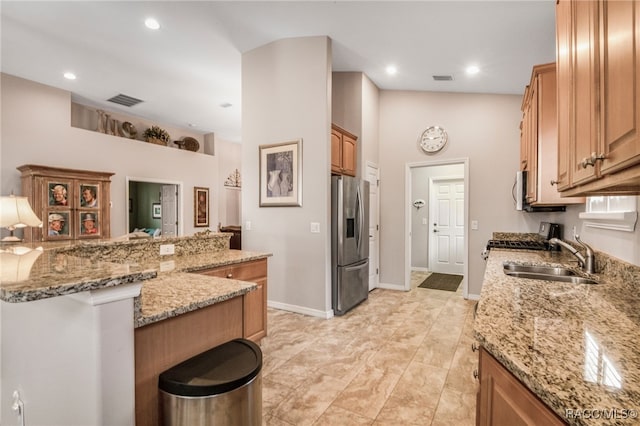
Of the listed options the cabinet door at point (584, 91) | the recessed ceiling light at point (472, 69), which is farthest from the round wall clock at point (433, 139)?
the cabinet door at point (584, 91)

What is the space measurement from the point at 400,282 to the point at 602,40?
171 inches

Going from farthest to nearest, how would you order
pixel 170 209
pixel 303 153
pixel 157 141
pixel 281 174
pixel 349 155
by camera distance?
1. pixel 170 209
2. pixel 157 141
3. pixel 349 155
4. pixel 281 174
5. pixel 303 153

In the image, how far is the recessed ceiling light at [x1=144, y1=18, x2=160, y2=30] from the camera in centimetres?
330

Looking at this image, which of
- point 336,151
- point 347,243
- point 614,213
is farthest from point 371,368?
point 336,151

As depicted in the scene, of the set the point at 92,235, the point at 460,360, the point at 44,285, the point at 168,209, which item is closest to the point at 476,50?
the point at 460,360

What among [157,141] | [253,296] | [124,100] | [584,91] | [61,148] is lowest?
[253,296]

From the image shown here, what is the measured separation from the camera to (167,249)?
261 cm

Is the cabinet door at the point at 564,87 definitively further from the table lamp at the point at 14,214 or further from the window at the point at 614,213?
the table lamp at the point at 14,214

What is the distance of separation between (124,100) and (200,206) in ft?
8.85

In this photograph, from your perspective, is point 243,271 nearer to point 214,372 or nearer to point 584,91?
point 214,372

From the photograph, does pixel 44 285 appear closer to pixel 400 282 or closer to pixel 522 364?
pixel 522 364

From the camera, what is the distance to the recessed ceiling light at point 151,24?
10.8 ft

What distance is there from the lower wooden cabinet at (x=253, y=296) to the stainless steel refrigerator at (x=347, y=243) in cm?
107

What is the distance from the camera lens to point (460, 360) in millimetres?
2572
